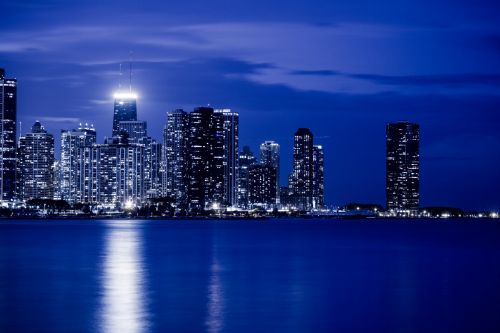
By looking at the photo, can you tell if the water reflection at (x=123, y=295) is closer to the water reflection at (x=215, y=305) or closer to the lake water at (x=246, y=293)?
the lake water at (x=246, y=293)

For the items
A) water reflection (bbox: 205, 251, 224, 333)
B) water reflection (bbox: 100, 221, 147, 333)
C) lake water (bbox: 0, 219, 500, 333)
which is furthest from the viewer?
lake water (bbox: 0, 219, 500, 333)

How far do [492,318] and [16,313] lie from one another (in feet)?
75.4

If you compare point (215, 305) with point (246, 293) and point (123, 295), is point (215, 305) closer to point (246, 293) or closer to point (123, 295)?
point (246, 293)

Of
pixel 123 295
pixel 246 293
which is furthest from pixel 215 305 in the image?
pixel 123 295

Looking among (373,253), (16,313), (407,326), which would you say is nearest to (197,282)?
(16,313)

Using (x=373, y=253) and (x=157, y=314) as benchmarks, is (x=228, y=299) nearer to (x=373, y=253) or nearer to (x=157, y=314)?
(x=157, y=314)

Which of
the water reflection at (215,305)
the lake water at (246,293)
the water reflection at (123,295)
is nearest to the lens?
the water reflection at (123,295)

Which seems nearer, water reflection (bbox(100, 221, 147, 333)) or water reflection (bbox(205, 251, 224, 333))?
water reflection (bbox(100, 221, 147, 333))

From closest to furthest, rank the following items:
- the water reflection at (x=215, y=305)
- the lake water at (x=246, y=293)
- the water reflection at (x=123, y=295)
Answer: the water reflection at (x=123, y=295) → the water reflection at (x=215, y=305) → the lake water at (x=246, y=293)

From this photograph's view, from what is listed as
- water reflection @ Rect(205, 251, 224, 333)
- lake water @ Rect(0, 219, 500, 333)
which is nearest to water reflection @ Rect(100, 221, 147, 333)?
lake water @ Rect(0, 219, 500, 333)

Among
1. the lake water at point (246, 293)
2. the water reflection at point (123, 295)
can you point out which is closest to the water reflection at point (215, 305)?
the lake water at point (246, 293)

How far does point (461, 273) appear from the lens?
66125mm

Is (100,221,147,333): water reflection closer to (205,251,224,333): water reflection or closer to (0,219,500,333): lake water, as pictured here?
(0,219,500,333): lake water

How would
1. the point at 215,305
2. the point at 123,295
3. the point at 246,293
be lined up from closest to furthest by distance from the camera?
the point at 215,305 < the point at 123,295 < the point at 246,293
